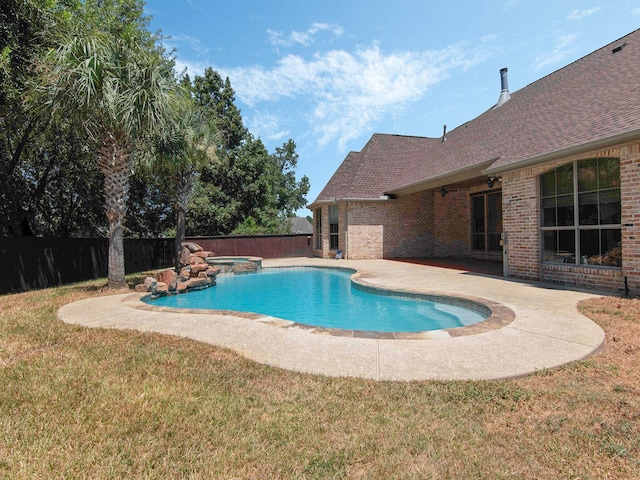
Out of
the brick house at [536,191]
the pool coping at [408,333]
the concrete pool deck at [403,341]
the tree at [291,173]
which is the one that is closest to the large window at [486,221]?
the brick house at [536,191]

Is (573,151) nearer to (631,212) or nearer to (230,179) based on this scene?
(631,212)

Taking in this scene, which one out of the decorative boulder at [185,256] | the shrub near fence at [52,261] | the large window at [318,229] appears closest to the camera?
the shrub near fence at [52,261]

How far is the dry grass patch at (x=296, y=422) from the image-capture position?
1.93 meters

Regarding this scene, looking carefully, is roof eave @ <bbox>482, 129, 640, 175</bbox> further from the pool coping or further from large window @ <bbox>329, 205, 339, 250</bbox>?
large window @ <bbox>329, 205, 339, 250</bbox>

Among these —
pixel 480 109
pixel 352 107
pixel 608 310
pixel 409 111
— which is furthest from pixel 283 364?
pixel 480 109

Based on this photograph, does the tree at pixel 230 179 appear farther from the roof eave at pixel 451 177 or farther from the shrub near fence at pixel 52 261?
the roof eave at pixel 451 177

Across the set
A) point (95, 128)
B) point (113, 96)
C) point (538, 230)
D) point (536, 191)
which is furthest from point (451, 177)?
point (95, 128)

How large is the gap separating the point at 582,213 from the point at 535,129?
3496 mm

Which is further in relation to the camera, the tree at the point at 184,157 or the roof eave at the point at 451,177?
the tree at the point at 184,157

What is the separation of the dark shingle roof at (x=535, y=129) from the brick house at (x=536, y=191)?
0.15 ft

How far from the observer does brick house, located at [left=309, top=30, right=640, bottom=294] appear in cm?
696

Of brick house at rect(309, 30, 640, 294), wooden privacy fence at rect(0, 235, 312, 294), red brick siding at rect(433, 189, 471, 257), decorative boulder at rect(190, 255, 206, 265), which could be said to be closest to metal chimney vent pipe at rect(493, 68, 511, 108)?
brick house at rect(309, 30, 640, 294)

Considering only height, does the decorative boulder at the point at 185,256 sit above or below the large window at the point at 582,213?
below

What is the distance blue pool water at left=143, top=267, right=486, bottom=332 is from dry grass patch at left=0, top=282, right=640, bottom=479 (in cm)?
300
